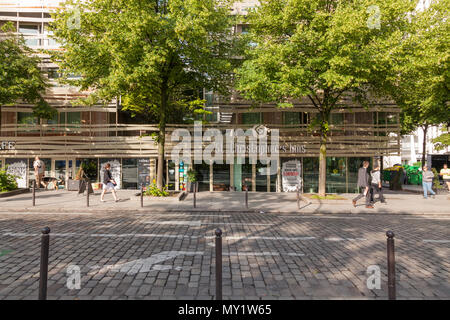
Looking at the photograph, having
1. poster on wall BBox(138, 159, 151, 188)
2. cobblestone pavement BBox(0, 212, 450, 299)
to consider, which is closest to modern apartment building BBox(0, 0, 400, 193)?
poster on wall BBox(138, 159, 151, 188)

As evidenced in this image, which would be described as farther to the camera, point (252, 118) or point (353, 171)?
point (252, 118)

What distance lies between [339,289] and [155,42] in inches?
463

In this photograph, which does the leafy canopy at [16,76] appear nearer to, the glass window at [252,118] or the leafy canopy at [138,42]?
the leafy canopy at [138,42]

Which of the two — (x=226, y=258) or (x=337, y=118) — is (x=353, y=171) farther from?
(x=226, y=258)

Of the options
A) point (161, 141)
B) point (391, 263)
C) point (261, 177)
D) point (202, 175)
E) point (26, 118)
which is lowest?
point (391, 263)

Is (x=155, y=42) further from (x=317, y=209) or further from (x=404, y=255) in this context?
(x=404, y=255)

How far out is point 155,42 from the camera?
11258 mm

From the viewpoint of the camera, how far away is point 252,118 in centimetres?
1750

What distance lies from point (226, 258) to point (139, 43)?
9.86 metres

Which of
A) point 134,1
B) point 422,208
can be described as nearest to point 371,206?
point 422,208

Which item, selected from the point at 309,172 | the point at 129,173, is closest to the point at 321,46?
the point at 309,172

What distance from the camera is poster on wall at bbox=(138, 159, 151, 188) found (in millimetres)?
17641

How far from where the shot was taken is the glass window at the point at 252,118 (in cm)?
1746

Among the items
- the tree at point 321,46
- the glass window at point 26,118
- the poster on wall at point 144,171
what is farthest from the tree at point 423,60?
the glass window at point 26,118
